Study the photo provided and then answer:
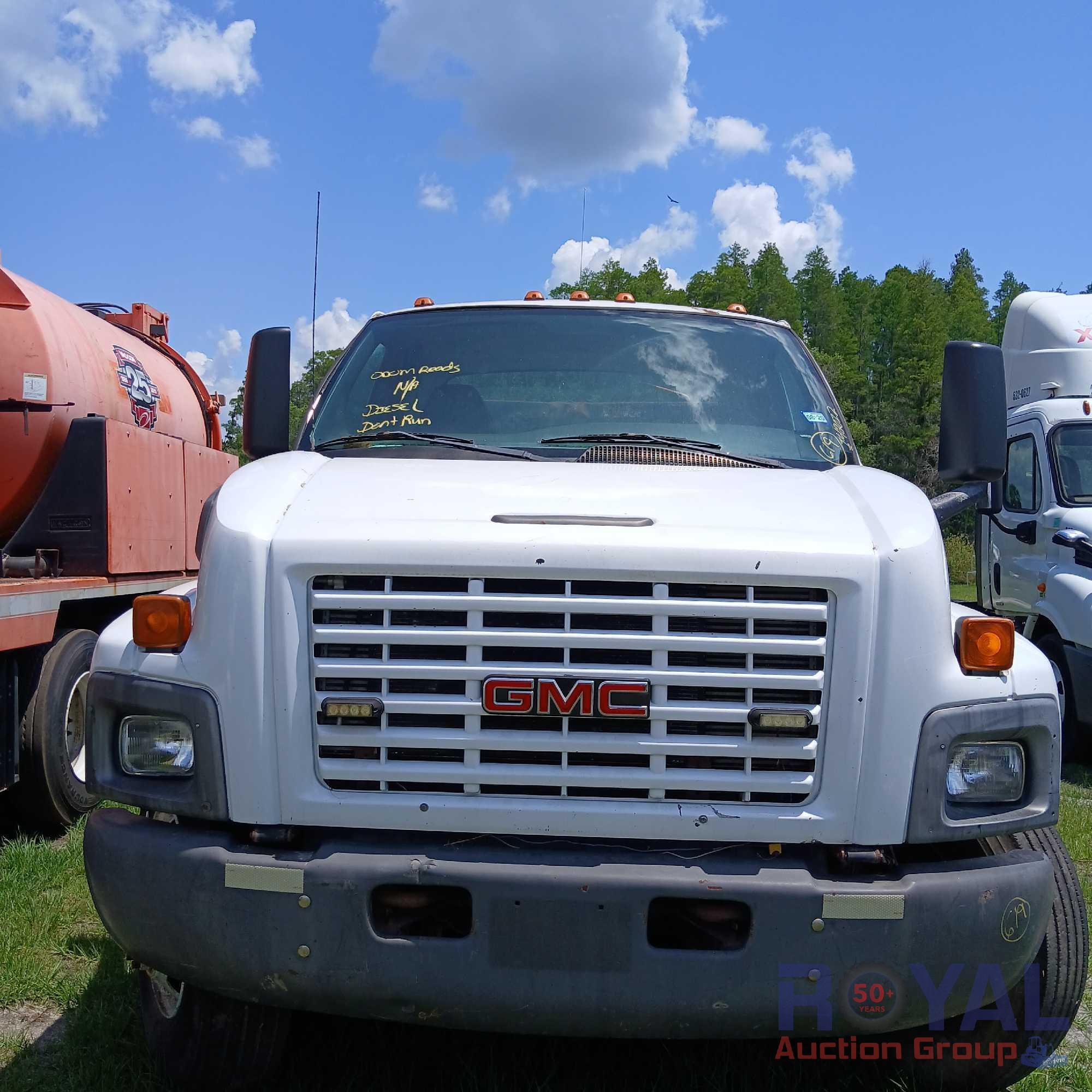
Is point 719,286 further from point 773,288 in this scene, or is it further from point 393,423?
point 393,423

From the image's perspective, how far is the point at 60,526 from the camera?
5.55 m

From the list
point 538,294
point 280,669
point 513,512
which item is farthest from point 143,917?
point 538,294

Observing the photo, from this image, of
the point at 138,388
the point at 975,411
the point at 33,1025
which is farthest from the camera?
the point at 138,388

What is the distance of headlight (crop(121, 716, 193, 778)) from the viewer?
8.34ft

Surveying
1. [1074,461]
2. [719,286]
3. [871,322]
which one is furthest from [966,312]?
[1074,461]

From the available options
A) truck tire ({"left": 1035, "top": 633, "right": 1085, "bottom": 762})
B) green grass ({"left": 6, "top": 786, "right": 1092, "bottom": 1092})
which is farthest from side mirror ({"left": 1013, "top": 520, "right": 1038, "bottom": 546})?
green grass ({"left": 6, "top": 786, "right": 1092, "bottom": 1092})

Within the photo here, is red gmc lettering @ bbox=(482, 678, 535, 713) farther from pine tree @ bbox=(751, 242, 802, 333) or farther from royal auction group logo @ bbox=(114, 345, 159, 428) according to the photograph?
pine tree @ bbox=(751, 242, 802, 333)

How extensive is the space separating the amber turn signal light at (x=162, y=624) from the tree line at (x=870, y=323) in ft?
124

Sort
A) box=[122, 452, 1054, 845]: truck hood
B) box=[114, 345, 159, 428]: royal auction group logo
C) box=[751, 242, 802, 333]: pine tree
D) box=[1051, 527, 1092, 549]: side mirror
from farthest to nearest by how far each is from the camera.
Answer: box=[751, 242, 802, 333]: pine tree, box=[1051, 527, 1092, 549]: side mirror, box=[114, 345, 159, 428]: royal auction group logo, box=[122, 452, 1054, 845]: truck hood

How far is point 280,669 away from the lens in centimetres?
245

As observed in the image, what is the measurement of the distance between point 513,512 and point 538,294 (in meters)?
1.96

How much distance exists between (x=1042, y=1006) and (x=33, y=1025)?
3033 mm

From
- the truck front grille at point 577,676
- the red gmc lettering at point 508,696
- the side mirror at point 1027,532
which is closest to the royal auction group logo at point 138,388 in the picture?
the truck front grille at point 577,676

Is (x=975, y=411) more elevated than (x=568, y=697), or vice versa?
(x=975, y=411)
